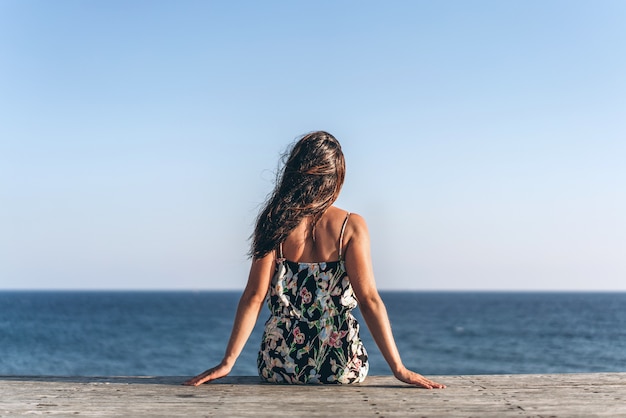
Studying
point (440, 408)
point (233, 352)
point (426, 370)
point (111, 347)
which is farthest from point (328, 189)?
point (111, 347)

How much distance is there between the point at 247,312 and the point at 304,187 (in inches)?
34.1

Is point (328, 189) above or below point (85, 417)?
above

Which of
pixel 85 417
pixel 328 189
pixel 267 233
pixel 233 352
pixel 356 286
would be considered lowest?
pixel 85 417

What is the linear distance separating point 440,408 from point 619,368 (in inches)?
1333

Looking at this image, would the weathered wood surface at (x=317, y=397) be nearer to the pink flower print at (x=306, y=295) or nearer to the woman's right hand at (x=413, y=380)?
the woman's right hand at (x=413, y=380)

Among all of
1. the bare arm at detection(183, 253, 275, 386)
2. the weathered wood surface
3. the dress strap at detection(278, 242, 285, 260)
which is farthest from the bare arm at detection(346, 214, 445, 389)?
the bare arm at detection(183, 253, 275, 386)

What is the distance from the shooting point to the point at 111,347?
46.1 m

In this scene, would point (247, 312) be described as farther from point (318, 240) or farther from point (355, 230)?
point (355, 230)

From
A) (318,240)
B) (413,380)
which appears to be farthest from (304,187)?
(413,380)

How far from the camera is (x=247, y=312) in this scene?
425 centimetres

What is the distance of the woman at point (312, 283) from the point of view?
4.16 m

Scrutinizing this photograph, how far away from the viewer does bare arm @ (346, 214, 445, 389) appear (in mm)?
4145

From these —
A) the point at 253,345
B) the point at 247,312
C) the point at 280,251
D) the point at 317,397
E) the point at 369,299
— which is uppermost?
the point at 280,251

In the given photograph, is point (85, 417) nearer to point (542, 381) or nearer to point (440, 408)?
point (440, 408)
